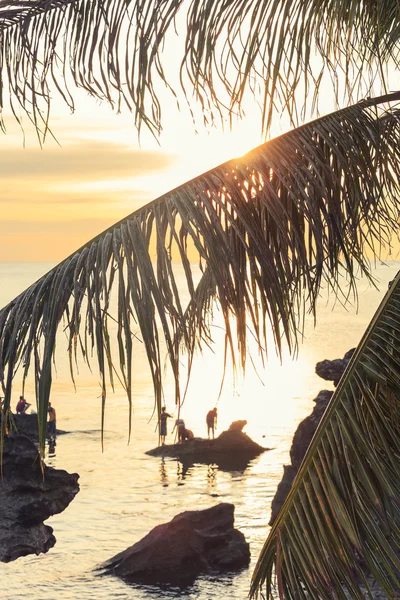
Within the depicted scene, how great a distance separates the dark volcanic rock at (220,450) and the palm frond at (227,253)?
44207 millimetres

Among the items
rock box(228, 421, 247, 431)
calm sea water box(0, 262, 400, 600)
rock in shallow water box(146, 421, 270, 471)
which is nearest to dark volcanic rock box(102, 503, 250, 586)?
calm sea water box(0, 262, 400, 600)

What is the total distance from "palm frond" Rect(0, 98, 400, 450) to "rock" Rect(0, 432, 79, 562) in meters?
15.8

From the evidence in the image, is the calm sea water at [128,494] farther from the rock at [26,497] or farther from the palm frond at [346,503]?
the rock at [26,497]

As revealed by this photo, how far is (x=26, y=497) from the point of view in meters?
21.9

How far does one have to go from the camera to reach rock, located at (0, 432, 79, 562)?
21391 millimetres

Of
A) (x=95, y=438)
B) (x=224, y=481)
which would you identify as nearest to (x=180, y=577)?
(x=224, y=481)

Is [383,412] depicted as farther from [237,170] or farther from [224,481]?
[224,481]

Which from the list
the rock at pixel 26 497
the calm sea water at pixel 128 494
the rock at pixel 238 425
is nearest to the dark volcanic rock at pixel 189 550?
the calm sea water at pixel 128 494

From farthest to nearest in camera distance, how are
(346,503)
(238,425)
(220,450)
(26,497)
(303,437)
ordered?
(220,450) → (238,425) → (303,437) → (26,497) → (346,503)

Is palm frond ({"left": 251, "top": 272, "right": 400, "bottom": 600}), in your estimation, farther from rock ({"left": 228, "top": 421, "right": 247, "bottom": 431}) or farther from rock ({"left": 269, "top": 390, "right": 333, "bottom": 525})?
rock ({"left": 228, "top": 421, "right": 247, "bottom": 431})

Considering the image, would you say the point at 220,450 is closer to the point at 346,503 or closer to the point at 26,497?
the point at 26,497

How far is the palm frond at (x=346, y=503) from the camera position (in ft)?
13.6

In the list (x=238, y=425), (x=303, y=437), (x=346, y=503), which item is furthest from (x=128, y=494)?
(x=346, y=503)

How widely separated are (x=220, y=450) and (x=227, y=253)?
152 feet
